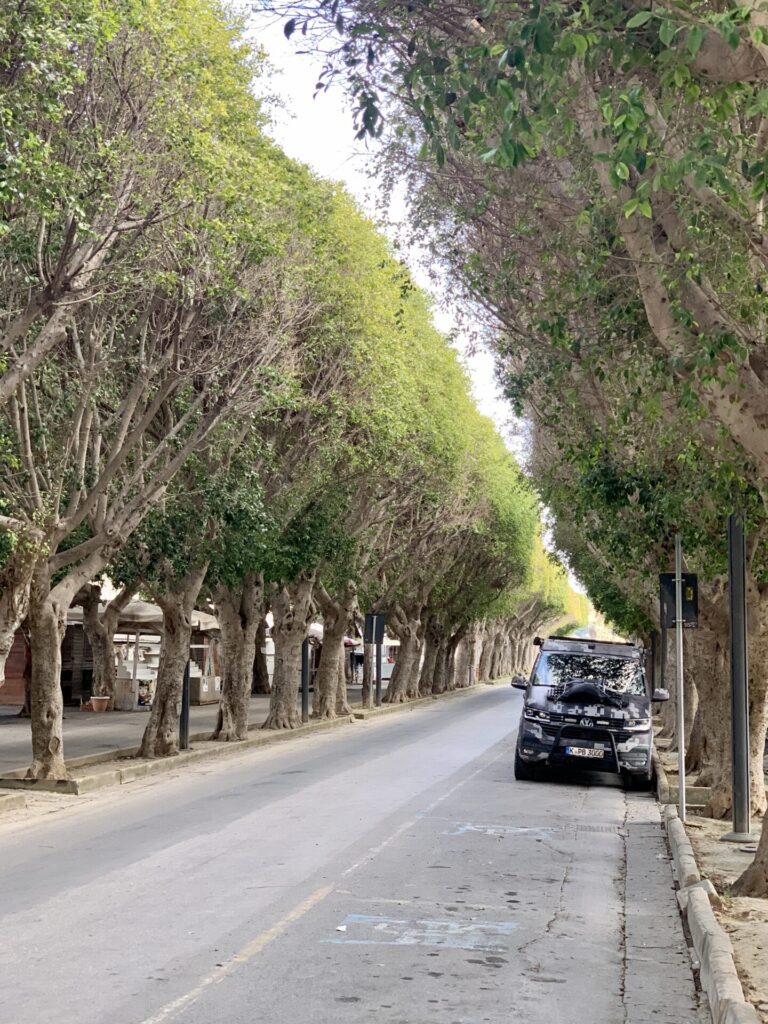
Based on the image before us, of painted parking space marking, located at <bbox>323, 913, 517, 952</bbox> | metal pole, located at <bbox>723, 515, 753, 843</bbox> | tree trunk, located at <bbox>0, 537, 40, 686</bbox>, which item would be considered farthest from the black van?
Answer: painted parking space marking, located at <bbox>323, 913, 517, 952</bbox>

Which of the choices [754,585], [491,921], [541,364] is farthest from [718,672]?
[491,921]

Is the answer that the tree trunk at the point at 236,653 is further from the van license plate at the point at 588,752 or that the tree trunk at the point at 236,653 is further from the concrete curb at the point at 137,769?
the van license plate at the point at 588,752

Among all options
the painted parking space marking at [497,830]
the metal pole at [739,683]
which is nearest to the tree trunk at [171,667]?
the painted parking space marking at [497,830]

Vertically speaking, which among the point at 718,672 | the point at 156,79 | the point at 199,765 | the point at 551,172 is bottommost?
the point at 199,765

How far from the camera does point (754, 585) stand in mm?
14789

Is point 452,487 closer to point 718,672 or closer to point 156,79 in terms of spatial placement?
point 718,672

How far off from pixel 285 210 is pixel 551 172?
593 centimetres

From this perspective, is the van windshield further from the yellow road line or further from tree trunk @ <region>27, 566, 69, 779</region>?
the yellow road line

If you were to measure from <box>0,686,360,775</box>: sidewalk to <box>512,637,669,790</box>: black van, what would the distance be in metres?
8.03

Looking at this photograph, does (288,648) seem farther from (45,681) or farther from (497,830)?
(497,830)

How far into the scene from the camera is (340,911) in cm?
895

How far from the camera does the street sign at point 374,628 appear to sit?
39.1 metres

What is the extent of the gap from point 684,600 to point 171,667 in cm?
1137

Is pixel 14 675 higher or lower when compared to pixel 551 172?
lower
